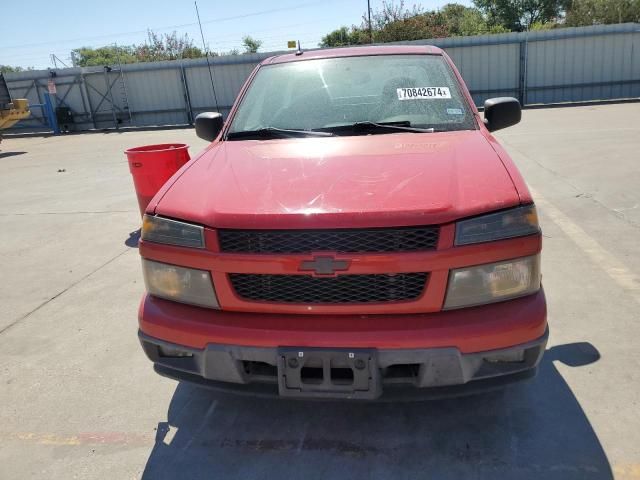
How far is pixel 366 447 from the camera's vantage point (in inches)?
92.2

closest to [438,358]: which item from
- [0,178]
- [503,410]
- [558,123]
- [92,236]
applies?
[503,410]

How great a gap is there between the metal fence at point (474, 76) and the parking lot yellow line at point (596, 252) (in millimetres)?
12414

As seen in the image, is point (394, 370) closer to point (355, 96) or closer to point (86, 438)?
point (86, 438)

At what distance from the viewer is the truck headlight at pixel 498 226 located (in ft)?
6.55

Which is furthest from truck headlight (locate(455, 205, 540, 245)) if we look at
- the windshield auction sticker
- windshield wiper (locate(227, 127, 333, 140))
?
the windshield auction sticker

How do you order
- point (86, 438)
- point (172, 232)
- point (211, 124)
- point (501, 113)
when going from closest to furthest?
point (172, 232) < point (86, 438) < point (501, 113) < point (211, 124)

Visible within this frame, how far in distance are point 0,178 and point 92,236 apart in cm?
709

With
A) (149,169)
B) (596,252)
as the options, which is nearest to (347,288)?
(596,252)

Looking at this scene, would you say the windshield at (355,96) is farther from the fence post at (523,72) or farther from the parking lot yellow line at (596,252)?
the fence post at (523,72)

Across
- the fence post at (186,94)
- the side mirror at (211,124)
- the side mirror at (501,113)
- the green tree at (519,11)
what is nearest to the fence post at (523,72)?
the fence post at (186,94)

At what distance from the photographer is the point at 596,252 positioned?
4.48m

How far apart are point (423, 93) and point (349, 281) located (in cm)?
173

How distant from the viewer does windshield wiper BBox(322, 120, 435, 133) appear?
2980 mm

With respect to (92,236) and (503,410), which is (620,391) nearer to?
(503,410)
